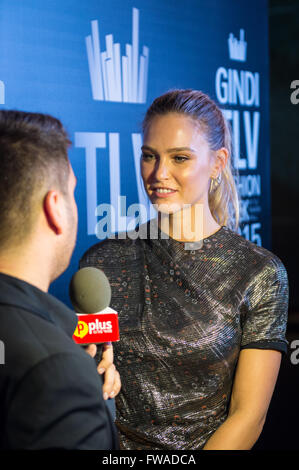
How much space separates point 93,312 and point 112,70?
1.51 metres

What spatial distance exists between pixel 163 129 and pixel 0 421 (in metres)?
1.11

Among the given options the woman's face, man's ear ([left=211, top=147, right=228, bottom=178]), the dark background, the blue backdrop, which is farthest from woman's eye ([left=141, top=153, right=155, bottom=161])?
the dark background

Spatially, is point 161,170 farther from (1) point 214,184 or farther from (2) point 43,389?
(2) point 43,389

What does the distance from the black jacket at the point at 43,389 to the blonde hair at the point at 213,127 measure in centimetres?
104

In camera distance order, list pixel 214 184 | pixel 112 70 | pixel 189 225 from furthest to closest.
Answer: pixel 112 70 < pixel 214 184 < pixel 189 225

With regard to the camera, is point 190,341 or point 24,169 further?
point 190,341

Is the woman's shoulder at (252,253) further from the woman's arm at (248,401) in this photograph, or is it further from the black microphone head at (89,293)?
the black microphone head at (89,293)

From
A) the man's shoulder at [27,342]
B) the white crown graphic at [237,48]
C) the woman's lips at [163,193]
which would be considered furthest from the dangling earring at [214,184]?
the white crown graphic at [237,48]

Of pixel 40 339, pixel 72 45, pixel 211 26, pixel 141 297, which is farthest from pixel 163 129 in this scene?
pixel 211 26

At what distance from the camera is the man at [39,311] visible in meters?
0.79

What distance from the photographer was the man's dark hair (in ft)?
3.12

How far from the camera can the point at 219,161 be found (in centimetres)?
183

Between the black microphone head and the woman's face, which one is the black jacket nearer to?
the black microphone head

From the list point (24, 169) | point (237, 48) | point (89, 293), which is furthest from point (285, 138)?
point (24, 169)
